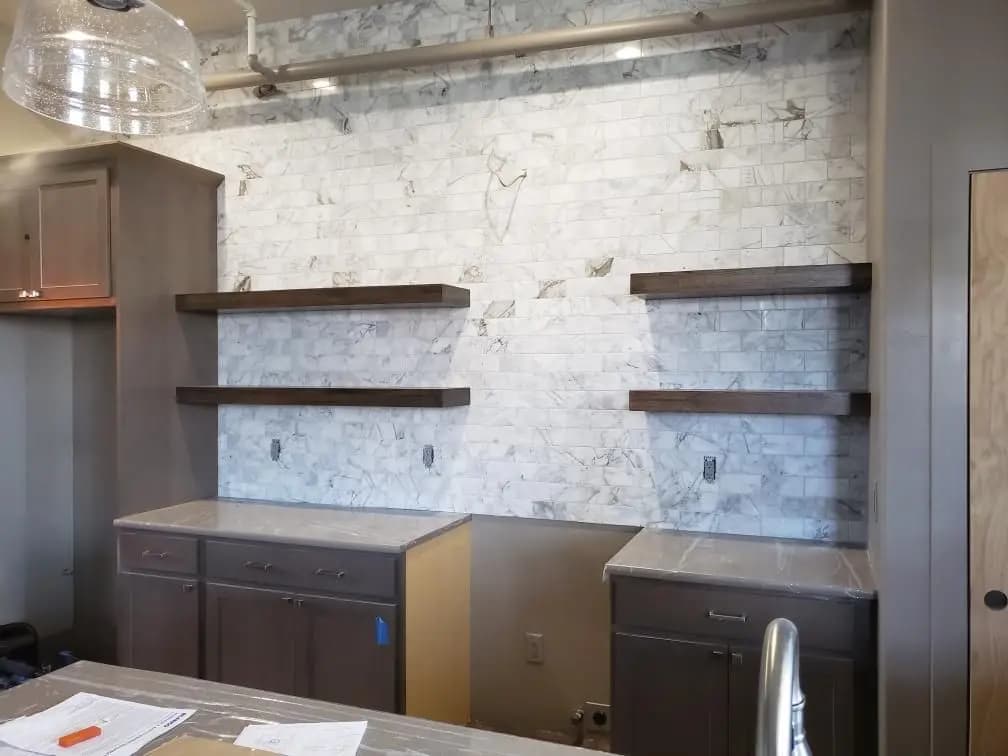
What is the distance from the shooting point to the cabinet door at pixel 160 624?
3.17 m

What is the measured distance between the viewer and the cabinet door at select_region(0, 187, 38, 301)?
3449mm

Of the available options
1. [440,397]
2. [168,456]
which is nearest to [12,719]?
[440,397]

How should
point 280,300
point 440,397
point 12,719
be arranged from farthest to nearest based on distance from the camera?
point 280,300 → point 440,397 → point 12,719

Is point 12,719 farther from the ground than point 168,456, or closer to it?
closer to it

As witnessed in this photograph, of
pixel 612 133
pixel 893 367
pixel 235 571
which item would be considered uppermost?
pixel 612 133

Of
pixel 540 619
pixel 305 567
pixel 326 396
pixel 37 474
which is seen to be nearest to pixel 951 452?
pixel 540 619

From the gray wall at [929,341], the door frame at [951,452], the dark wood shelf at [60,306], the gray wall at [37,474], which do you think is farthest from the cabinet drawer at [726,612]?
the gray wall at [37,474]

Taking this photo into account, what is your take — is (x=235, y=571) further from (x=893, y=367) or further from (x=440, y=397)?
(x=893, y=367)

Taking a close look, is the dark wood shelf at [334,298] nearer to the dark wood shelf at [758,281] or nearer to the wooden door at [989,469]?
the dark wood shelf at [758,281]

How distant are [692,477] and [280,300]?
193 cm

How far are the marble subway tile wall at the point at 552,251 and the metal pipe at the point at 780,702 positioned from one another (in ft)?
7.37

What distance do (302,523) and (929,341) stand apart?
2.41 m

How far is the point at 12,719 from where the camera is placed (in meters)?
1.51

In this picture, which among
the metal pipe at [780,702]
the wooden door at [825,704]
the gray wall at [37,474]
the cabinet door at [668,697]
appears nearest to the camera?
the metal pipe at [780,702]
